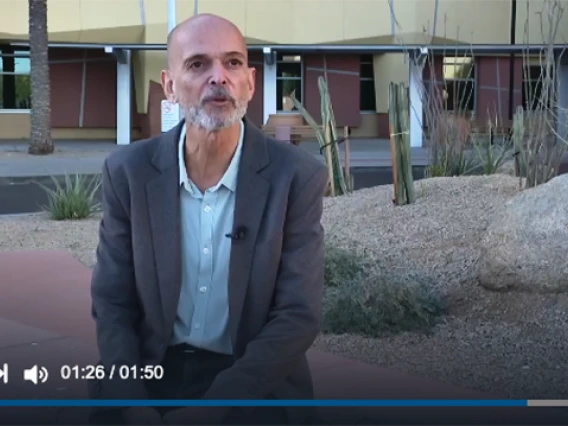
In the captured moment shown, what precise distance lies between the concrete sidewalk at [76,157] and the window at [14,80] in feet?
6.70

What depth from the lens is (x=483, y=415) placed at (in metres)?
4.40

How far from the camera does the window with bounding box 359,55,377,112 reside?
3100 cm

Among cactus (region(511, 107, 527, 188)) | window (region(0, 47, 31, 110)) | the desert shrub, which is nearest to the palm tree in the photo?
window (region(0, 47, 31, 110))

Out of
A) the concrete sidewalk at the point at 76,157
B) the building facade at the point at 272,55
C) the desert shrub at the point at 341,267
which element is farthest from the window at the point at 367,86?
the desert shrub at the point at 341,267

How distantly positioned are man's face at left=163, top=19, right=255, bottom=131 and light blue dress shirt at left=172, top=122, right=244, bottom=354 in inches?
5.8

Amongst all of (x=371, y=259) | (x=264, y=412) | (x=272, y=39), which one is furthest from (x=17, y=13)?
(x=264, y=412)

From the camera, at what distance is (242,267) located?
8.72 ft

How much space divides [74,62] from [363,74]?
910 centimetres

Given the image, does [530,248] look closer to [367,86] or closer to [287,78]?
[287,78]

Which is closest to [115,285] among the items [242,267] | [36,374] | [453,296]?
[242,267]

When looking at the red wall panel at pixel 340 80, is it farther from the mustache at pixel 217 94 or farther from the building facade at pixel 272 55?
the mustache at pixel 217 94

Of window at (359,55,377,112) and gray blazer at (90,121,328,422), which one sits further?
window at (359,55,377,112)

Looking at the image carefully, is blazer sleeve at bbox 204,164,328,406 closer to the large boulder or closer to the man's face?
the man's face

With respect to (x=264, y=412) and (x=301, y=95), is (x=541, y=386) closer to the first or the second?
(x=264, y=412)
